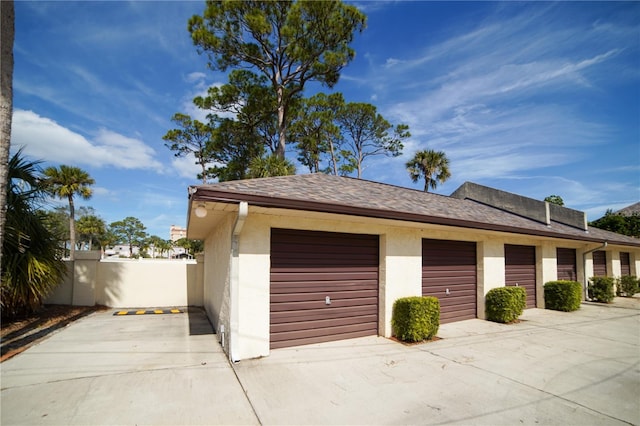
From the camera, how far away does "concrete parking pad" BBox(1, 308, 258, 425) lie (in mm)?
3326

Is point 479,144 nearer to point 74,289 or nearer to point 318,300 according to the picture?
point 318,300

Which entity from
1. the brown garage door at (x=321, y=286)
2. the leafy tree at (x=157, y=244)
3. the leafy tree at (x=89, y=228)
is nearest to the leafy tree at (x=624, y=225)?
the brown garage door at (x=321, y=286)

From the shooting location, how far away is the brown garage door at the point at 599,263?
14578mm

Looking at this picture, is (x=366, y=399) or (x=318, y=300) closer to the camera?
(x=366, y=399)

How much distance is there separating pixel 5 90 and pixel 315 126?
18419 mm

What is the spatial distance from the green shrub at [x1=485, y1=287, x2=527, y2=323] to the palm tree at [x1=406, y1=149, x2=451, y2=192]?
1852 centimetres

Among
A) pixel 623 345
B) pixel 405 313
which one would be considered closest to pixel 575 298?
pixel 623 345

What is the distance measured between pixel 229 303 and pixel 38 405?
247 cm

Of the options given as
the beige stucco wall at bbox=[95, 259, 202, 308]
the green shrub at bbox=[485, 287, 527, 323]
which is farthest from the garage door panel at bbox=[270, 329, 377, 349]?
the beige stucco wall at bbox=[95, 259, 202, 308]

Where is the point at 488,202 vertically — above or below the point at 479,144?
below

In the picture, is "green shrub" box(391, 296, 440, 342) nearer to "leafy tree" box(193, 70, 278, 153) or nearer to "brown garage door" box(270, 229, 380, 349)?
"brown garage door" box(270, 229, 380, 349)

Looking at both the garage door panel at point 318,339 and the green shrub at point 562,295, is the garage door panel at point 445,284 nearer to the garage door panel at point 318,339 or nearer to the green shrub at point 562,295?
the garage door panel at point 318,339

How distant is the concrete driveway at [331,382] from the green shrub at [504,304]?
133 centimetres

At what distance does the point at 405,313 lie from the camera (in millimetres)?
6445
